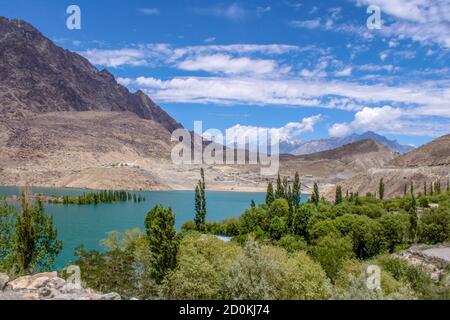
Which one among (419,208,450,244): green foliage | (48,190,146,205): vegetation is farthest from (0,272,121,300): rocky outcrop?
(48,190,146,205): vegetation

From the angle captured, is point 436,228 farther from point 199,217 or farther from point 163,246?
point 163,246

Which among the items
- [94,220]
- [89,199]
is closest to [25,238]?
[94,220]

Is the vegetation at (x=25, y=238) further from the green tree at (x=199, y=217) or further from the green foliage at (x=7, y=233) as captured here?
the green tree at (x=199, y=217)

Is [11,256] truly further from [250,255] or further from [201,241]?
[250,255]

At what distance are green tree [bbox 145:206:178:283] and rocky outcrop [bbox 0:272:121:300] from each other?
52.7 ft

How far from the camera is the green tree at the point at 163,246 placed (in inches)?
1607

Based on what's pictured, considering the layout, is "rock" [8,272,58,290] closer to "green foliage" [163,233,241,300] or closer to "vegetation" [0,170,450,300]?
"vegetation" [0,170,450,300]

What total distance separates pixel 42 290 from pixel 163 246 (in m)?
19.8

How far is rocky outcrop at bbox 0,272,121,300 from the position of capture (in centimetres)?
2090
